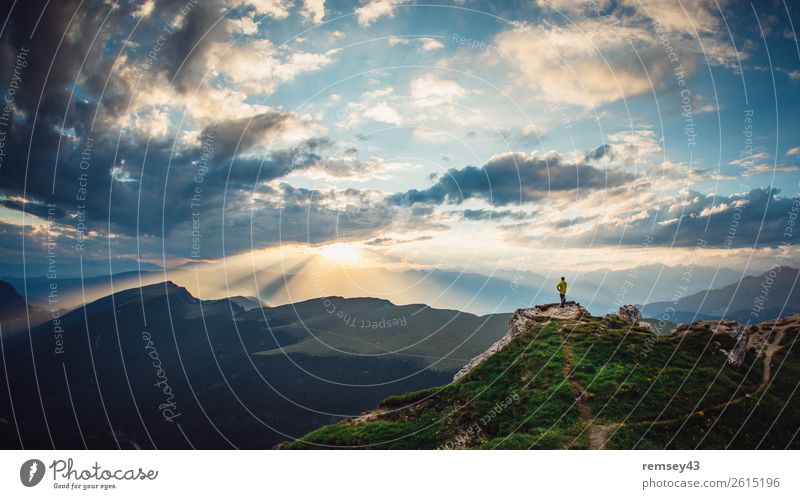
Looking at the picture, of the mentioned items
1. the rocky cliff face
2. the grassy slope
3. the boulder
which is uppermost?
the boulder

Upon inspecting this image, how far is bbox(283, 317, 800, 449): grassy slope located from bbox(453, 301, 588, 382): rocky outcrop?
4.97 m

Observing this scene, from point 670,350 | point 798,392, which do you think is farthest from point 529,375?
point 798,392

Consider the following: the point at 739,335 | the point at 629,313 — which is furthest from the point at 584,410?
the point at 629,313

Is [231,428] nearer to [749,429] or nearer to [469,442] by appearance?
[469,442]

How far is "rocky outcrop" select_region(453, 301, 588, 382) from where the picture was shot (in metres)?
46.6

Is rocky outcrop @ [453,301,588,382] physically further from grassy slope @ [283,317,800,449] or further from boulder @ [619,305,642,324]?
grassy slope @ [283,317,800,449]

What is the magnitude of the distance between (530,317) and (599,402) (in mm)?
19933

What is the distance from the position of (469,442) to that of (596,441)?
8600mm

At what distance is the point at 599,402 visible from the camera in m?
30.4

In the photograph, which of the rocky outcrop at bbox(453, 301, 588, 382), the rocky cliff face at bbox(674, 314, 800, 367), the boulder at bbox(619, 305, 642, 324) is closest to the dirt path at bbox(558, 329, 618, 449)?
the rocky outcrop at bbox(453, 301, 588, 382)

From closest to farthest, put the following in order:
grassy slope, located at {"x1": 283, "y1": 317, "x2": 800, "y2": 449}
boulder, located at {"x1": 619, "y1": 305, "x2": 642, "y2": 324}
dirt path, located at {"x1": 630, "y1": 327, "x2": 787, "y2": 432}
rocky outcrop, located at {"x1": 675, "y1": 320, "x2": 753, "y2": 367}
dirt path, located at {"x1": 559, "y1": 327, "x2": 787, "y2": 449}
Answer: grassy slope, located at {"x1": 283, "y1": 317, "x2": 800, "y2": 449} → dirt path, located at {"x1": 559, "y1": 327, "x2": 787, "y2": 449} → dirt path, located at {"x1": 630, "y1": 327, "x2": 787, "y2": 432} → rocky outcrop, located at {"x1": 675, "y1": 320, "x2": 753, "y2": 367} → boulder, located at {"x1": 619, "y1": 305, "x2": 642, "y2": 324}

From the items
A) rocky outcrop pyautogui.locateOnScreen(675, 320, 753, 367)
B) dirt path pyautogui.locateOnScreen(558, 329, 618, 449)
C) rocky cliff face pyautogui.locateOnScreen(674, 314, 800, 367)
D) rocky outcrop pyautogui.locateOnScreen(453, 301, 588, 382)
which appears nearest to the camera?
dirt path pyautogui.locateOnScreen(558, 329, 618, 449)

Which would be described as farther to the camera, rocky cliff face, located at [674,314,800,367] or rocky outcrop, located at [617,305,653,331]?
rocky outcrop, located at [617,305,653,331]

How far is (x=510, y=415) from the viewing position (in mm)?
31828
